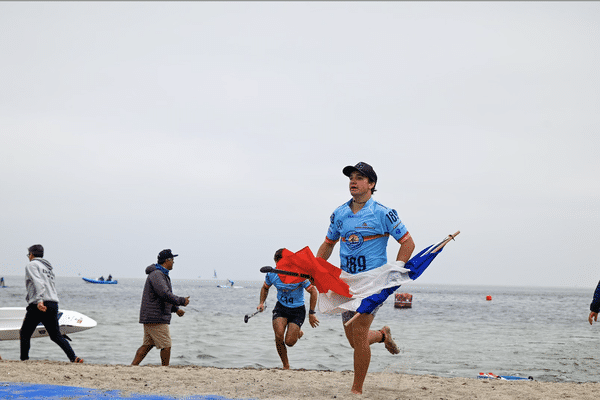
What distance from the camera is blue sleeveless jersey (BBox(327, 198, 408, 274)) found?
580 cm

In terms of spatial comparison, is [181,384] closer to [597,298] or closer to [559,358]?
[597,298]

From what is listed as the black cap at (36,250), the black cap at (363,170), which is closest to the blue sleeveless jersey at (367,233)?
the black cap at (363,170)

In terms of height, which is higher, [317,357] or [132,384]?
[132,384]

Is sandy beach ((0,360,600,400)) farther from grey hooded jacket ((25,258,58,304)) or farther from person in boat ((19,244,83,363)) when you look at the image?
grey hooded jacket ((25,258,58,304))

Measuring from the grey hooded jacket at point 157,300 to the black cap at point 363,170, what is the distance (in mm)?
4299

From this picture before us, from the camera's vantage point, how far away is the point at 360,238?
19.3 feet

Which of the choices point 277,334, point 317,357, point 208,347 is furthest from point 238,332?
point 277,334

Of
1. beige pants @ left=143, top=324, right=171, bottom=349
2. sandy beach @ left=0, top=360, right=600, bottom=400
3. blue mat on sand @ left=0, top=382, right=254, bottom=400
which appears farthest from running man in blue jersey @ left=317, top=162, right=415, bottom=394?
beige pants @ left=143, top=324, right=171, bottom=349

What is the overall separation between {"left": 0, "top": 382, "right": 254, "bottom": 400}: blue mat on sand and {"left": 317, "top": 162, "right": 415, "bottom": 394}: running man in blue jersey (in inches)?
60.5

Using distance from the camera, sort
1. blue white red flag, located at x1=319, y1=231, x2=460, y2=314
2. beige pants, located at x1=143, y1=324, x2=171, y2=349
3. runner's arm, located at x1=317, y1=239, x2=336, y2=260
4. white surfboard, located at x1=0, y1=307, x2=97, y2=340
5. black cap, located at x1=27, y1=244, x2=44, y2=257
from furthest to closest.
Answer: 1. white surfboard, located at x1=0, y1=307, x2=97, y2=340
2. black cap, located at x1=27, y1=244, x2=44, y2=257
3. beige pants, located at x1=143, y1=324, x2=171, y2=349
4. runner's arm, located at x1=317, y1=239, x2=336, y2=260
5. blue white red flag, located at x1=319, y1=231, x2=460, y2=314

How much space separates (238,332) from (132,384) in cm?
1623

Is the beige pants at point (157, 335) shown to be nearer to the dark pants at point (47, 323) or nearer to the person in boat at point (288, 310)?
the dark pants at point (47, 323)

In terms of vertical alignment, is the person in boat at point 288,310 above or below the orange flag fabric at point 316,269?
below

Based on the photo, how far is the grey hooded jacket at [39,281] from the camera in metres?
9.19
